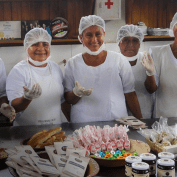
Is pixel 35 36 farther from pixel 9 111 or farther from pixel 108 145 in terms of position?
pixel 108 145

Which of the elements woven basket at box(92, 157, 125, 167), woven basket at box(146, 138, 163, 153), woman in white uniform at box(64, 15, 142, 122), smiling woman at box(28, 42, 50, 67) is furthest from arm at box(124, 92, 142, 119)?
woven basket at box(92, 157, 125, 167)

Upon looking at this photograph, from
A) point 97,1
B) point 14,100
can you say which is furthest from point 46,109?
point 97,1

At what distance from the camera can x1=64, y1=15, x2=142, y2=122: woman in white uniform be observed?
252 centimetres

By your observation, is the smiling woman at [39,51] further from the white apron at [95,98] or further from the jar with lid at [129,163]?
the jar with lid at [129,163]

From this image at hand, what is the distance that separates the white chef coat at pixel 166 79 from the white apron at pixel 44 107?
1015 mm

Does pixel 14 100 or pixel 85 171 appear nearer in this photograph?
pixel 85 171

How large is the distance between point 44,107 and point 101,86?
0.56 meters

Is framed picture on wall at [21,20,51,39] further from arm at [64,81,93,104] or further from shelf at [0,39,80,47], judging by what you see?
arm at [64,81,93,104]

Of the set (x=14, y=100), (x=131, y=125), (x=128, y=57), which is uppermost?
(x=128, y=57)

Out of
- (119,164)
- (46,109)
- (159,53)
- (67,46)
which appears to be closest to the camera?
(119,164)

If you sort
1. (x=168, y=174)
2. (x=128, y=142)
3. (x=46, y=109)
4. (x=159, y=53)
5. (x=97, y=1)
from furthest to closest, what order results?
1. (x=97, y=1)
2. (x=159, y=53)
3. (x=46, y=109)
4. (x=128, y=142)
5. (x=168, y=174)

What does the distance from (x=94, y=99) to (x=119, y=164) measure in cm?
125

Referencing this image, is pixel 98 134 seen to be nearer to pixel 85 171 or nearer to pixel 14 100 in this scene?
pixel 85 171

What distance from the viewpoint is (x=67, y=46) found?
373 centimetres
